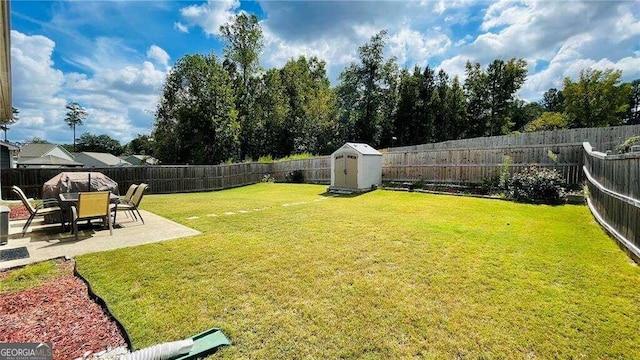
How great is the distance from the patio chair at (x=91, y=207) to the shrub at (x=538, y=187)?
11534 millimetres

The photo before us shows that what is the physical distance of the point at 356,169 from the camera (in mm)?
13055

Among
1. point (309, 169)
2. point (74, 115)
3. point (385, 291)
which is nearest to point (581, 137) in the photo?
point (309, 169)

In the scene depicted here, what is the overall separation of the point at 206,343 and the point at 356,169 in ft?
36.8

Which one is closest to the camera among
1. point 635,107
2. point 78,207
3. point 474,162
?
point 78,207

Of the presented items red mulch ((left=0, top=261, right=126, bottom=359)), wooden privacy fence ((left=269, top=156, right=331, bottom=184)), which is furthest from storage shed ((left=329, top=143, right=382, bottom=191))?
red mulch ((left=0, top=261, right=126, bottom=359))

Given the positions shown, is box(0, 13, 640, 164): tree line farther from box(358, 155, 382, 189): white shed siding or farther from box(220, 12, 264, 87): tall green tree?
box(358, 155, 382, 189): white shed siding

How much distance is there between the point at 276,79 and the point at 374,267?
29274 millimetres

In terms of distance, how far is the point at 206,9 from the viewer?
384 inches

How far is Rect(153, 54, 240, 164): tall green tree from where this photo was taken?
26.2m

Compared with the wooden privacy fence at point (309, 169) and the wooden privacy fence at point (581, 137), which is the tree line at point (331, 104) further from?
the wooden privacy fence at point (581, 137)

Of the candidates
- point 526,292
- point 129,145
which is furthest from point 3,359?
point 129,145

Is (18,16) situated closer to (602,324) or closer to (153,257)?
(153,257)

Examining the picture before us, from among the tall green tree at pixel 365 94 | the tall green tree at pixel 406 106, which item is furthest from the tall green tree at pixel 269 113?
the tall green tree at pixel 406 106

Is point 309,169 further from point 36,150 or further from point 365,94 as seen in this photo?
point 36,150
